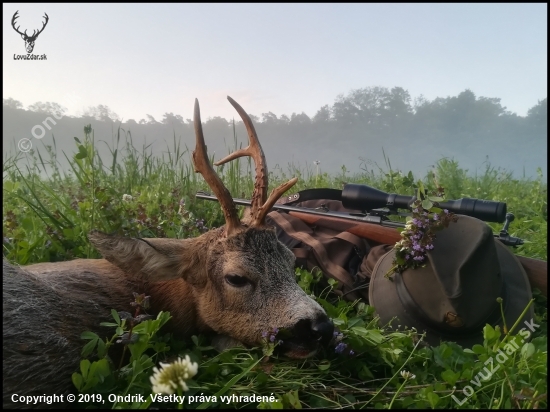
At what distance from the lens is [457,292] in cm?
265

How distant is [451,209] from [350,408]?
237 cm

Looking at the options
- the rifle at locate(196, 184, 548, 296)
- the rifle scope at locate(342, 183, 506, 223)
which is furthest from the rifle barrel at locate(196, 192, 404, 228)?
the rifle scope at locate(342, 183, 506, 223)

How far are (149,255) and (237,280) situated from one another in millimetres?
580

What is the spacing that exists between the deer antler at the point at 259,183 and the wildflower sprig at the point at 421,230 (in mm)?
973

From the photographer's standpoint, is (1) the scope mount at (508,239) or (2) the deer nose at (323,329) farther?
(1) the scope mount at (508,239)

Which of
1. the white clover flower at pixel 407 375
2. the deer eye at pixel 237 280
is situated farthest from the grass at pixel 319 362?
the deer eye at pixel 237 280

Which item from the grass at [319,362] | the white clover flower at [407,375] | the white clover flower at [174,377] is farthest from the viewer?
the white clover flower at [407,375]

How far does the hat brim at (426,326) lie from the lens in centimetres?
282

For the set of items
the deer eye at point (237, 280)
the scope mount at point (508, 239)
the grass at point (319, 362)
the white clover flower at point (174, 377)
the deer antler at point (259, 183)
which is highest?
the deer antler at point (259, 183)

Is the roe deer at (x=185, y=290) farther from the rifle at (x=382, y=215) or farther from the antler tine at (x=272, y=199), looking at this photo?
the rifle at (x=382, y=215)

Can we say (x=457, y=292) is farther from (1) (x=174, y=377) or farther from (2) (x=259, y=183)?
(1) (x=174, y=377)

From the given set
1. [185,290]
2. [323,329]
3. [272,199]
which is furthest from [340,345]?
[185,290]

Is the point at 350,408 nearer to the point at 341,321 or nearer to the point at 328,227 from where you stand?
the point at 341,321

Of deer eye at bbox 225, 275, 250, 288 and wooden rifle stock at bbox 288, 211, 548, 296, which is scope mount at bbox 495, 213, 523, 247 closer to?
wooden rifle stock at bbox 288, 211, 548, 296
